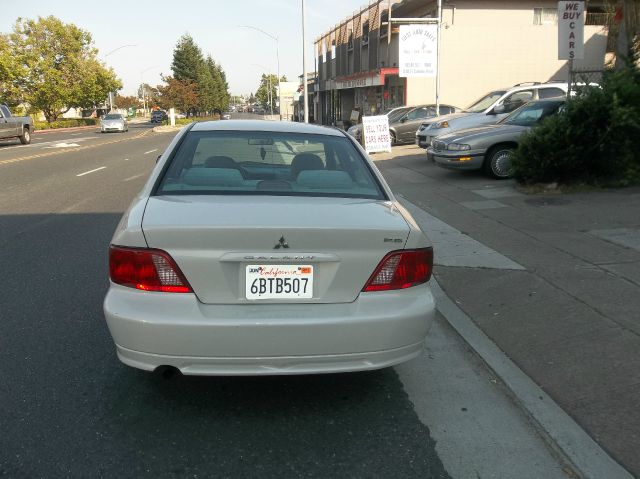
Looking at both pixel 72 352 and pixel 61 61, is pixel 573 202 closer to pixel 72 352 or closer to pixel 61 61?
pixel 72 352

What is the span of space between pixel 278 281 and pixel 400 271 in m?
0.67

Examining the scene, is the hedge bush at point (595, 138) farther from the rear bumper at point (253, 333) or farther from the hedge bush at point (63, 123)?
the hedge bush at point (63, 123)

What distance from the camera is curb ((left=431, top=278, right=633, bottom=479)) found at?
291 cm

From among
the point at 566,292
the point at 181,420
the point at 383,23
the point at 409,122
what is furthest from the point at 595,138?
the point at 383,23

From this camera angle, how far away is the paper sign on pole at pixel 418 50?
23.5 meters

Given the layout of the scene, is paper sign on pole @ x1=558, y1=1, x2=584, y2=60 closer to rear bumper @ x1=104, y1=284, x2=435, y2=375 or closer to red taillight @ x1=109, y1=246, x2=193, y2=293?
rear bumper @ x1=104, y1=284, x2=435, y2=375

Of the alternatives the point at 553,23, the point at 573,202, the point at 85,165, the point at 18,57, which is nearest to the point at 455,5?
the point at 553,23

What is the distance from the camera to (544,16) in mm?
29109

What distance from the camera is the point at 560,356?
4.09 metres

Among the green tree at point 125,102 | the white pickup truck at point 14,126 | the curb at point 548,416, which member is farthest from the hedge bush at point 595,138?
the green tree at point 125,102

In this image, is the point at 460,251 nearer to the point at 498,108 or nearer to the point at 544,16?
the point at 498,108

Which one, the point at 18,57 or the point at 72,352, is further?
the point at 18,57

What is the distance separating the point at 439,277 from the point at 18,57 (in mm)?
59730

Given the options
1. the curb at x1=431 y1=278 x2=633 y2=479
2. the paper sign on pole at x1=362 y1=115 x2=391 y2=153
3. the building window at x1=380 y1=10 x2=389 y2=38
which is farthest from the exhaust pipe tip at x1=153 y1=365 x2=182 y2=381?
the building window at x1=380 y1=10 x2=389 y2=38
